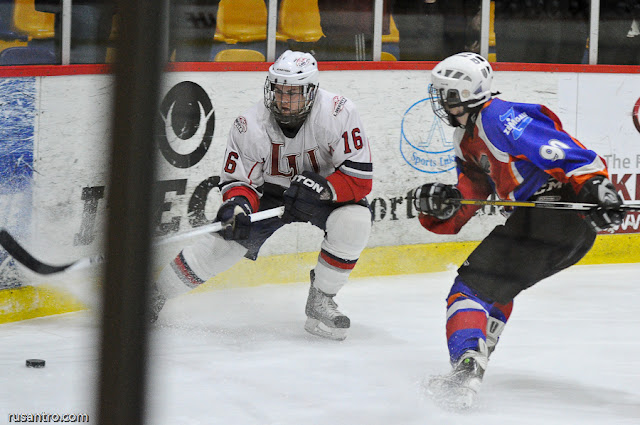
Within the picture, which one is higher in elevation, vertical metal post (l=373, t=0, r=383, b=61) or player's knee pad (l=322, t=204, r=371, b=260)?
vertical metal post (l=373, t=0, r=383, b=61)

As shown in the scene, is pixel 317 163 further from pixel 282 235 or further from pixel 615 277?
pixel 615 277

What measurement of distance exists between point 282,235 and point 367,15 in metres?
1.13

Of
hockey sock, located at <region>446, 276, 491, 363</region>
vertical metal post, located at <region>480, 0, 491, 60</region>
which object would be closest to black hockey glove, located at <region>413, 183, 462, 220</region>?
hockey sock, located at <region>446, 276, 491, 363</region>

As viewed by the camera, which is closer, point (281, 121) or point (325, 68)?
point (281, 121)

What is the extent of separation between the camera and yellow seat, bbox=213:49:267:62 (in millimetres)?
3811

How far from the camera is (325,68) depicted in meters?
3.86

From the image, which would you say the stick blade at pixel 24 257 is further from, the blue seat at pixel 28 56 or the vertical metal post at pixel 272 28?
the vertical metal post at pixel 272 28

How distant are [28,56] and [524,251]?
185cm

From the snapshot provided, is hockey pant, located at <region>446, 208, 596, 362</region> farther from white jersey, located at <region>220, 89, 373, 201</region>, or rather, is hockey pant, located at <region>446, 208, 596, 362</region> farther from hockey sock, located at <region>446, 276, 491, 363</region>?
white jersey, located at <region>220, 89, 373, 201</region>

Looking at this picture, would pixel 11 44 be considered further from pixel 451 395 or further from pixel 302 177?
pixel 451 395

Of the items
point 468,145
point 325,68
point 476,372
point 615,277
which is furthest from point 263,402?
point 615,277

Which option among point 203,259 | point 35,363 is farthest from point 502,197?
point 35,363

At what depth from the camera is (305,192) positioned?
285 cm

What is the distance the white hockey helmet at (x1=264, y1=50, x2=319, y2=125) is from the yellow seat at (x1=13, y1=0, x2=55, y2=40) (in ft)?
3.07
